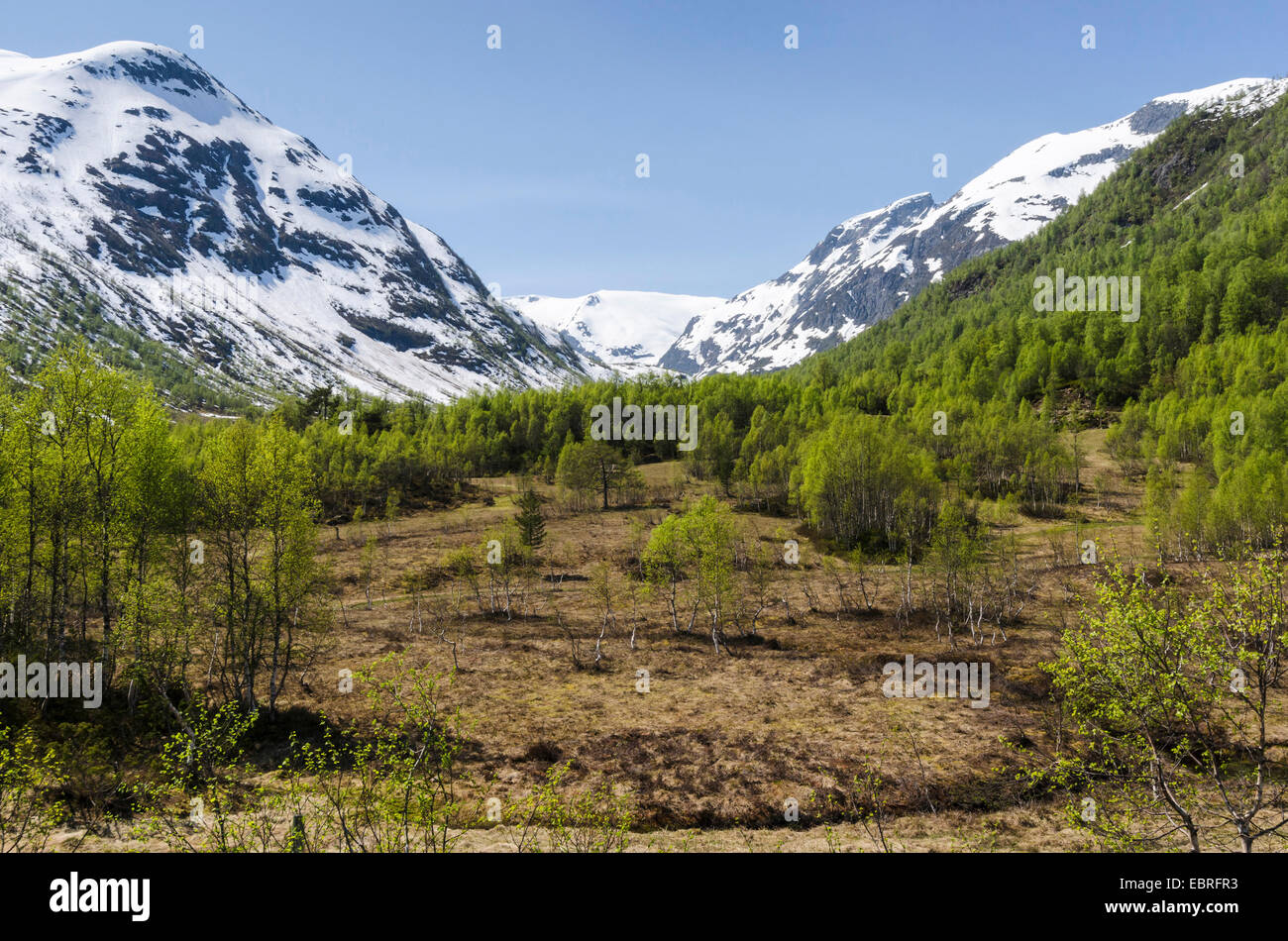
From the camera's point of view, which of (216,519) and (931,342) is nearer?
(216,519)

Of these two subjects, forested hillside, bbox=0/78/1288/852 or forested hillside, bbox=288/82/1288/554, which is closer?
forested hillside, bbox=0/78/1288/852

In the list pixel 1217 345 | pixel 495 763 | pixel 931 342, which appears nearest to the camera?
pixel 495 763

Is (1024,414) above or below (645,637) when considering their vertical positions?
above

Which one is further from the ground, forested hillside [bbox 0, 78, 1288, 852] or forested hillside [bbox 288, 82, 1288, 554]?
forested hillside [bbox 288, 82, 1288, 554]

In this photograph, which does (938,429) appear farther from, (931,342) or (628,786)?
(628,786)

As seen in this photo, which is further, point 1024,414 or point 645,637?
point 1024,414

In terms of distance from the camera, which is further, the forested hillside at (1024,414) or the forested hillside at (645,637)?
the forested hillside at (1024,414)

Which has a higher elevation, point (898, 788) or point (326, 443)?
point (326, 443)

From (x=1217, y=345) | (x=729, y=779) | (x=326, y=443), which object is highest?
(x=1217, y=345)

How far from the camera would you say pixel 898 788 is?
25.8 meters

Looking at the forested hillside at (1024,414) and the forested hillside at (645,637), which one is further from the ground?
the forested hillside at (1024,414)

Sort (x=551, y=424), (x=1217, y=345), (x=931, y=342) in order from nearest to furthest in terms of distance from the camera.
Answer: (x=1217, y=345)
(x=551, y=424)
(x=931, y=342)
